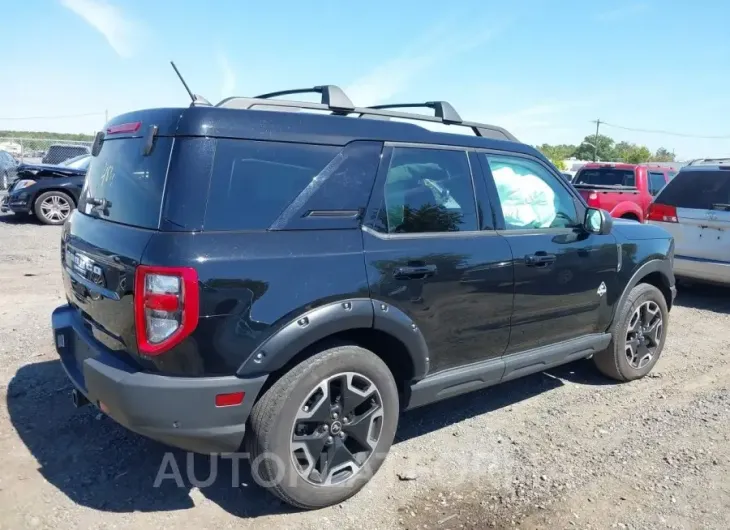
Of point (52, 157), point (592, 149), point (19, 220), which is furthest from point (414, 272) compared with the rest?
point (592, 149)

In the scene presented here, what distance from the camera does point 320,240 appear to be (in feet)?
9.69

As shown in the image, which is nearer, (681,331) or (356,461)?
(356,461)

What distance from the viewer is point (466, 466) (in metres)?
3.58

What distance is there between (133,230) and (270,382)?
3.12 ft

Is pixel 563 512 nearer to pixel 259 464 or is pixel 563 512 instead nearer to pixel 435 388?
pixel 435 388

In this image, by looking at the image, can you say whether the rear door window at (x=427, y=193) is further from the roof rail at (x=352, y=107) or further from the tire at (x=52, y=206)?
the tire at (x=52, y=206)

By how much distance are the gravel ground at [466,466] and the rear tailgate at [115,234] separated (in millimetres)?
839

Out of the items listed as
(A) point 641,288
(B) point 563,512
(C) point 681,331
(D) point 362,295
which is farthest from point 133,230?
(C) point 681,331

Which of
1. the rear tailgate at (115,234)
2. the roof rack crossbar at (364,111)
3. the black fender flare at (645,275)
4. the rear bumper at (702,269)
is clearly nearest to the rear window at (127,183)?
the rear tailgate at (115,234)

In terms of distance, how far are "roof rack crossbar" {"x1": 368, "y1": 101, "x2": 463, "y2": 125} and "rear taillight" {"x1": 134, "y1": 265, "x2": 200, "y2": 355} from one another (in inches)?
73.1

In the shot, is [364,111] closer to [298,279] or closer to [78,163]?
[298,279]

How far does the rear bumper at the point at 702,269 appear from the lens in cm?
724

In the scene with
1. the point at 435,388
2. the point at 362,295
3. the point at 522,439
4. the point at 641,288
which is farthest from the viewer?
the point at 641,288

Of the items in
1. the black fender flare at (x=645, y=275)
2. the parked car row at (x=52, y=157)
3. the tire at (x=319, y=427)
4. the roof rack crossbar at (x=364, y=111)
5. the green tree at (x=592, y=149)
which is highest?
the green tree at (x=592, y=149)
